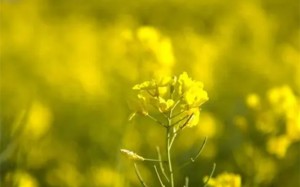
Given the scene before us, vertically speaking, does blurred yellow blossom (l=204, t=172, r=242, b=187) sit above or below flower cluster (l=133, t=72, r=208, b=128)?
below

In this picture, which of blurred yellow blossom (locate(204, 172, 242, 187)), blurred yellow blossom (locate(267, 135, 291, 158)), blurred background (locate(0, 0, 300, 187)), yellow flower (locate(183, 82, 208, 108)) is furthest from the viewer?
blurred background (locate(0, 0, 300, 187))

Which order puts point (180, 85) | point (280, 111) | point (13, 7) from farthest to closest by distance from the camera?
point (13, 7), point (280, 111), point (180, 85)

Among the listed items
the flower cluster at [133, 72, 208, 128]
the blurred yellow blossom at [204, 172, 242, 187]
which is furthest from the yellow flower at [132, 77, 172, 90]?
the blurred yellow blossom at [204, 172, 242, 187]

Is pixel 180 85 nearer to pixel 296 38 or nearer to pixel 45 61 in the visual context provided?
pixel 45 61

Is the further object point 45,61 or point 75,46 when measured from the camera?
point 75,46

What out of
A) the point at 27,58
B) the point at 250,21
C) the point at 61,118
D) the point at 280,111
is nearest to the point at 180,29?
the point at 250,21

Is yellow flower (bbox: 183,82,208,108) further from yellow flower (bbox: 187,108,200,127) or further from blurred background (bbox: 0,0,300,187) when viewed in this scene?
blurred background (bbox: 0,0,300,187)

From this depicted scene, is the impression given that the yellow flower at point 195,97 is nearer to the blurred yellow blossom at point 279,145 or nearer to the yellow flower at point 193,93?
the yellow flower at point 193,93

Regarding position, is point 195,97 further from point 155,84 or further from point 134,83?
point 134,83
